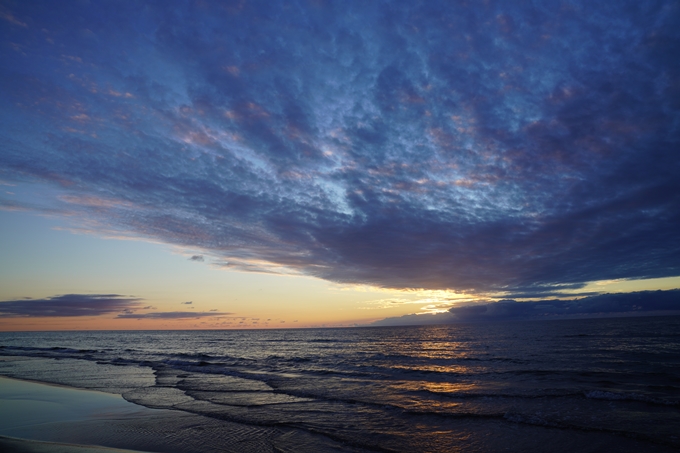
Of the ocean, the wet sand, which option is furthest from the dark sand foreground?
the ocean

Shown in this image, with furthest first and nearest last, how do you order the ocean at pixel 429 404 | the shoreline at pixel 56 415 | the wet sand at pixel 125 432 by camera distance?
the ocean at pixel 429 404 < the wet sand at pixel 125 432 < the shoreline at pixel 56 415

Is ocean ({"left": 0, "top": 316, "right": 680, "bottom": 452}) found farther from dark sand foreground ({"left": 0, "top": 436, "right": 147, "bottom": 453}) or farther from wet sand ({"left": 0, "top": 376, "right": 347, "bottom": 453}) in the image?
dark sand foreground ({"left": 0, "top": 436, "right": 147, "bottom": 453})

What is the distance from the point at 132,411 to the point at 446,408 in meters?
14.7

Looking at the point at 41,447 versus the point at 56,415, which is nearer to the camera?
the point at 41,447

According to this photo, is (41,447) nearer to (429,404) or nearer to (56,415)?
(56,415)

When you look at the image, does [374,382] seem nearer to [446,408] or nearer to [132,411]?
[446,408]

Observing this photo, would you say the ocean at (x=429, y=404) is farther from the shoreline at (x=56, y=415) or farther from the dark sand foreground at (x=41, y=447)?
the dark sand foreground at (x=41, y=447)

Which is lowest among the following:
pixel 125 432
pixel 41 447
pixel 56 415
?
pixel 56 415

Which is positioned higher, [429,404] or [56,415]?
[429,404]

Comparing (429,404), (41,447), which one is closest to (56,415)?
(41,447)

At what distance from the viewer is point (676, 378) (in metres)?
21.8

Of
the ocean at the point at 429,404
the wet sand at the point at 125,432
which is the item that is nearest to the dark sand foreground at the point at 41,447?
the wet sand at the point at 125,432

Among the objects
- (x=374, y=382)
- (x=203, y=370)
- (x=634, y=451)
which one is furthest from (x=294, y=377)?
(x=634, y=451)

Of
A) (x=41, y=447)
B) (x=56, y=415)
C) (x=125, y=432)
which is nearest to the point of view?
(x=41, y=447)
